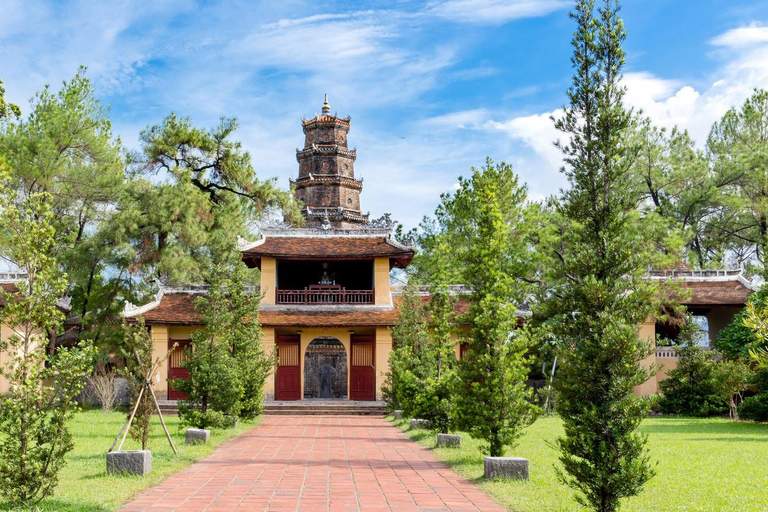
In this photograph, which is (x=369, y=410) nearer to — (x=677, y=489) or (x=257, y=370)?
(x=257, y=370)

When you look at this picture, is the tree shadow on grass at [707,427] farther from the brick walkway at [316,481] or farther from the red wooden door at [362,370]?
the red wooden door at [362,370]

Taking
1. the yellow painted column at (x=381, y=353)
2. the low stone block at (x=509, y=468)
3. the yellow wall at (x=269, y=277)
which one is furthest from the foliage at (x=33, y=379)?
the yellow wall at (x=269, y=277)

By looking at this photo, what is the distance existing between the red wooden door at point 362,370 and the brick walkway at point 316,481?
438 inches

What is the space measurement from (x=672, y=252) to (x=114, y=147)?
2191 cm

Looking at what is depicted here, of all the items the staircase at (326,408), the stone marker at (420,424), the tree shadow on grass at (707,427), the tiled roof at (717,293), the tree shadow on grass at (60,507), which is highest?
the tiled roof at (717,293)

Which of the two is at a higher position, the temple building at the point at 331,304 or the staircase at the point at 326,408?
the temple building at the point at 331,304

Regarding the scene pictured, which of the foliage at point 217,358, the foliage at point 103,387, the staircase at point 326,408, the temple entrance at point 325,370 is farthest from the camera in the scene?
the temple entrance at point 325,370

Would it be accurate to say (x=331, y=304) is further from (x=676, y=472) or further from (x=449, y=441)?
(x=676, y=472)

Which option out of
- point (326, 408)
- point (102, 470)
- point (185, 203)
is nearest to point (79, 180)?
point (185, 203)

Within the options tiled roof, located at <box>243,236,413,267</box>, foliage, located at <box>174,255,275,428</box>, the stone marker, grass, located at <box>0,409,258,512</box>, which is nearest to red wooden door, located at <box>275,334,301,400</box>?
tiled roof, located at <box>243,236,413,267</box>

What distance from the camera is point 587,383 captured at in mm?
7305

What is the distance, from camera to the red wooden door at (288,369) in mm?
27219

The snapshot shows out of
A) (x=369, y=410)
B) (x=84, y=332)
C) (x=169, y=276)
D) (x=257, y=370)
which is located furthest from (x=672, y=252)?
(x=84, y=332)

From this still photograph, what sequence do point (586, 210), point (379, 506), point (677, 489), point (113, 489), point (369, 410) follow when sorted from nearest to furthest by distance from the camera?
point (586, 210) < point (379, 506) < point (113, 489) < point (677, 489) < point (369, 410)
